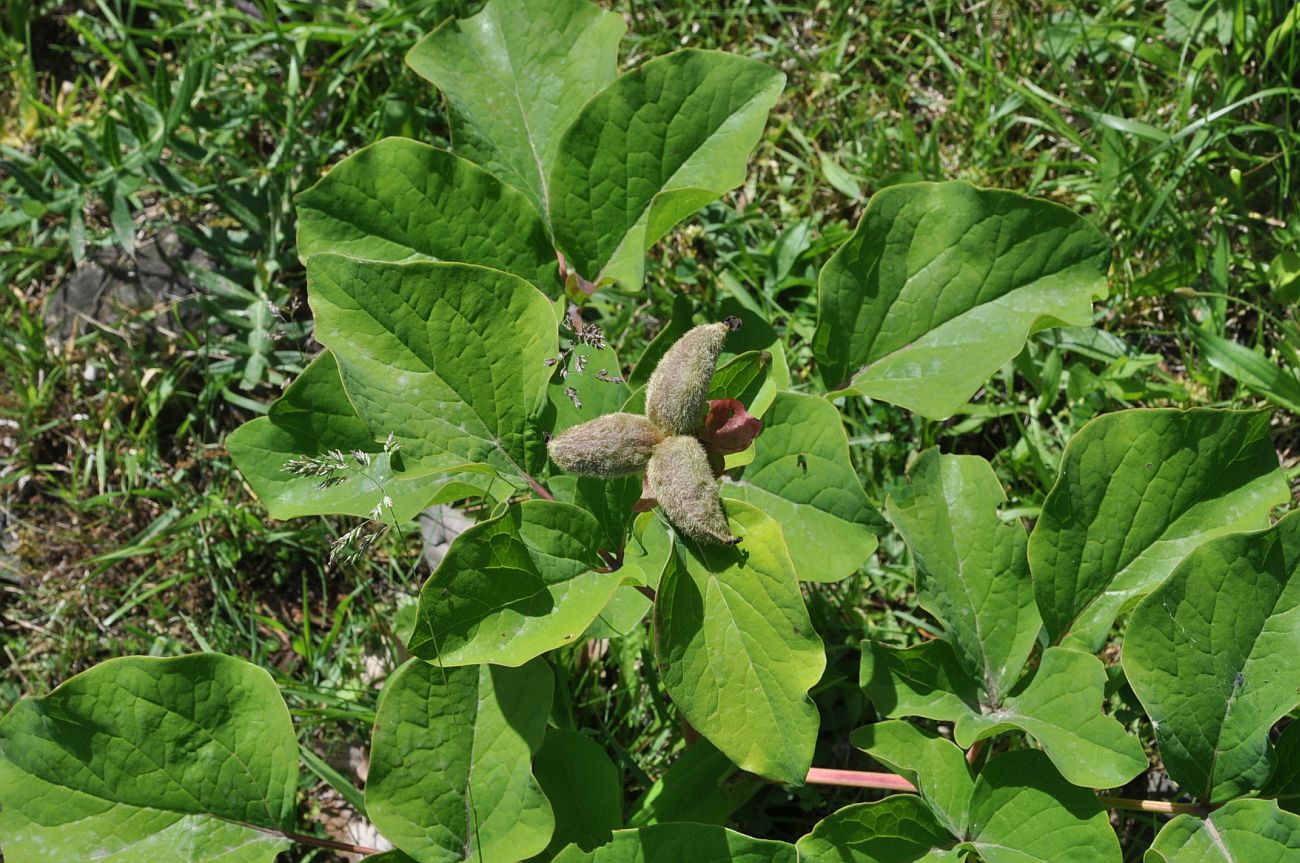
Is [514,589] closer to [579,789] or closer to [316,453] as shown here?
[579,789]

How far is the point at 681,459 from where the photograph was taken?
212cm

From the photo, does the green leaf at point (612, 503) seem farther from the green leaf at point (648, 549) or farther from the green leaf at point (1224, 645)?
the green leaf at point (1224, 645)

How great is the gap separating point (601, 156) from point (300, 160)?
68.6 inches

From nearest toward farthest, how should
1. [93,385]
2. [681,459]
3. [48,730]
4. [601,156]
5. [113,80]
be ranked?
[681,459] < [48,730] < [601,156] < [93,385] < [113,80]

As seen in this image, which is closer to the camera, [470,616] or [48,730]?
[470,616]

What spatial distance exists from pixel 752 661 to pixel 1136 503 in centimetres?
106

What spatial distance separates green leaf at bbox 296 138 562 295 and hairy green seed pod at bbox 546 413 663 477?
0.78 m

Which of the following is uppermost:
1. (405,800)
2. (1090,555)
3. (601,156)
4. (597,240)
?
(601,156)

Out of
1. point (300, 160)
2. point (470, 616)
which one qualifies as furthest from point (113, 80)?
point (470, 616)

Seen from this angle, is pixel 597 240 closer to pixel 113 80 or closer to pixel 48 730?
pixel 48 730

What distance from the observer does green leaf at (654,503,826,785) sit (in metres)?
2.14

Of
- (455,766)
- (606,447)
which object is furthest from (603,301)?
(455,766)

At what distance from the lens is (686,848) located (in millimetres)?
2287

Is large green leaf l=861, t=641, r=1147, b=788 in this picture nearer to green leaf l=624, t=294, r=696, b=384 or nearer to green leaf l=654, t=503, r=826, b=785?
green leaf l=654, t=503, r=826, b=785
